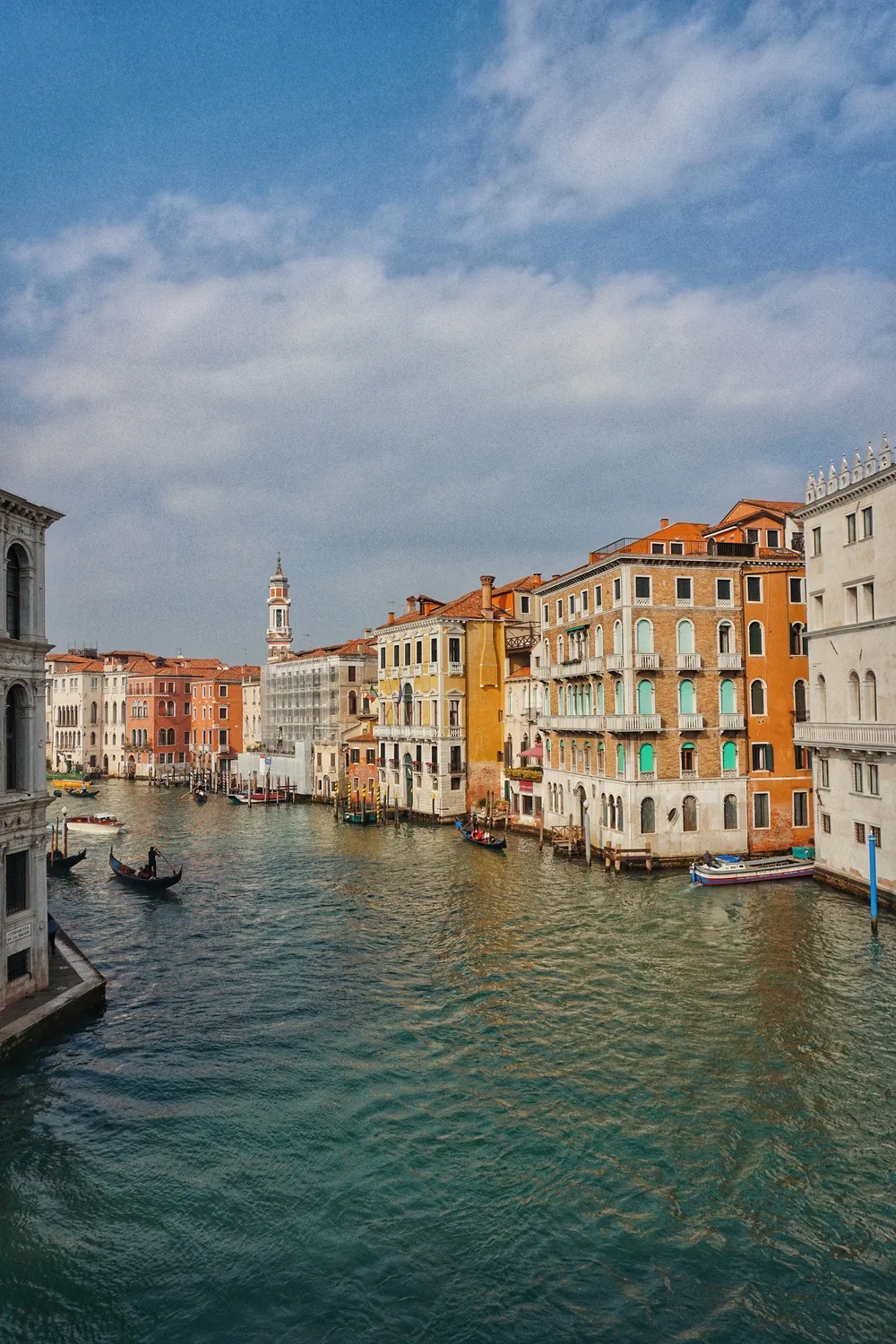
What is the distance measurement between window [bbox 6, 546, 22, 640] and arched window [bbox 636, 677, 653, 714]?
20481 millimetres

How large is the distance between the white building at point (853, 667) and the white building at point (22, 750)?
1902 centimetres

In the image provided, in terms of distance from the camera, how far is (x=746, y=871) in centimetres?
2709

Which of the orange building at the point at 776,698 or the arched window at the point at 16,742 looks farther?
the orange building at the point at 776,698

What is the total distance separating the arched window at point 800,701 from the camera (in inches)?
1224

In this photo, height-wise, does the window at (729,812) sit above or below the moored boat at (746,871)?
above

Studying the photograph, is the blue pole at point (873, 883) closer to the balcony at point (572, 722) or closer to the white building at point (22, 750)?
the balcony at point (572, 722)

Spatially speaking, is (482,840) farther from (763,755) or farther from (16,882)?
(16,882)

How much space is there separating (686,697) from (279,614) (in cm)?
5693

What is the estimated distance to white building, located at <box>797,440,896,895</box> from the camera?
893 inches

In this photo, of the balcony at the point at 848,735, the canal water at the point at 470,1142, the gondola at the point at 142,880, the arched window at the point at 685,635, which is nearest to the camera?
the canal water at the point at 470,1142

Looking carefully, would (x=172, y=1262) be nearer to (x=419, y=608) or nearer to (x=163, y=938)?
(x=163, y=938)

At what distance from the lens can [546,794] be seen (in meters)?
38.5

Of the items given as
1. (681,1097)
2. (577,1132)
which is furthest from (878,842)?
(577,1132)

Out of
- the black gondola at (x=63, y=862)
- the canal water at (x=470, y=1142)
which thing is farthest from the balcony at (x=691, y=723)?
the black gondola at (x=63, y=862)
